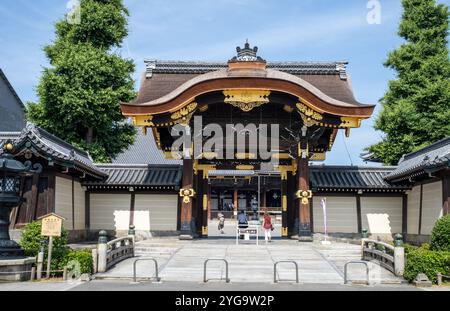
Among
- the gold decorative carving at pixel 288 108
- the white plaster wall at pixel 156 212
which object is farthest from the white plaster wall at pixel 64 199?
the gold decorative carving at pixel 288 108

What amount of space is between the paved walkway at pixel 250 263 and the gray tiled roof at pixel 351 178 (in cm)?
523

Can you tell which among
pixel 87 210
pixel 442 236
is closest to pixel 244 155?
pixel 87 210

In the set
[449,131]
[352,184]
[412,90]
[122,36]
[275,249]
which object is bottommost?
[275,249]

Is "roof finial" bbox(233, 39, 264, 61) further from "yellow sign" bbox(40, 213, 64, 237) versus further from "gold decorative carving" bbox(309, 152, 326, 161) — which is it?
"yellow sign" bbox(40, 213, 64, 237)

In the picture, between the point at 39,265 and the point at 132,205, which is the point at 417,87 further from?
the point at 39,265

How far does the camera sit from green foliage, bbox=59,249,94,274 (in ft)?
45.6

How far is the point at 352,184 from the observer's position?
974 inches

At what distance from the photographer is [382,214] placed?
24781 mm

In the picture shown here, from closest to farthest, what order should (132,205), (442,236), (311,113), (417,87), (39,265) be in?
(39,265)
(442,236)
(311,113)
(132,205)
(417,87)

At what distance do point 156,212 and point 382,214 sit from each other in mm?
11567

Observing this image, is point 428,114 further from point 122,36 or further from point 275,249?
point 122,36

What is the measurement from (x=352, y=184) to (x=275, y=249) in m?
8.06

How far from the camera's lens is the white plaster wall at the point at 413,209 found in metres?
22.9
